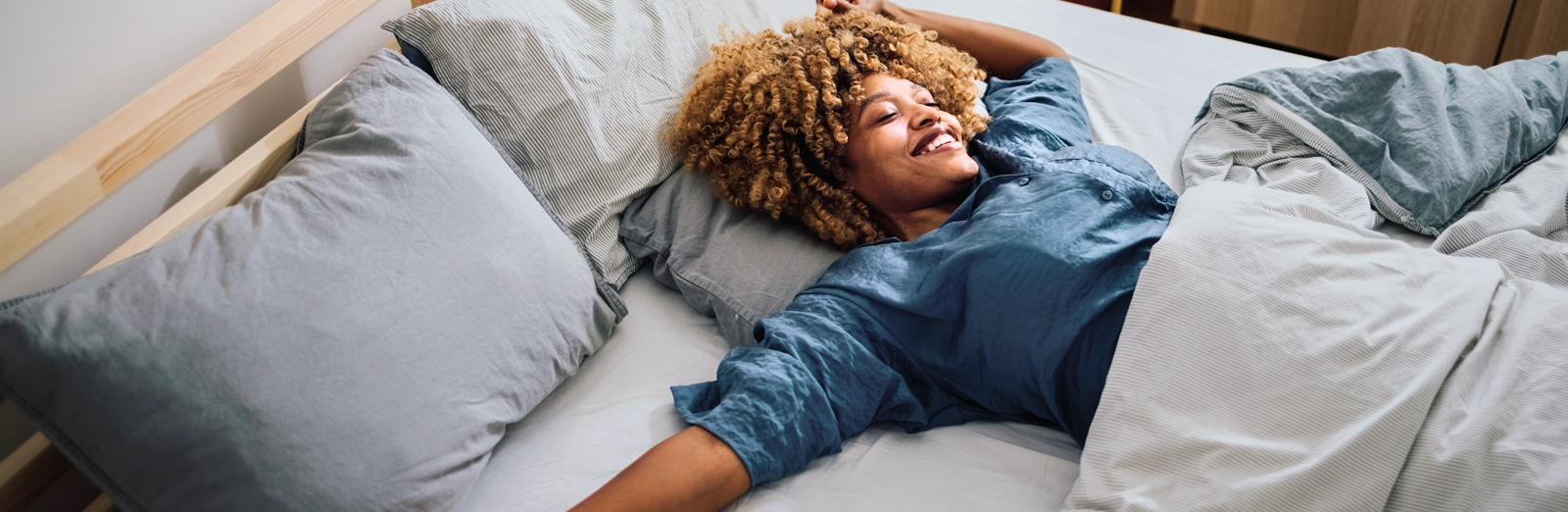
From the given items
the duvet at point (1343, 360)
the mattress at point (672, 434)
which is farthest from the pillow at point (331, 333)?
the duvet at point (1343, 360)

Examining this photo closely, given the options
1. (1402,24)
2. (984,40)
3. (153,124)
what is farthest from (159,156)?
(1402,24)

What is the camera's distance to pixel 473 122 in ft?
3.93

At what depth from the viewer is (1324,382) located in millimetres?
903

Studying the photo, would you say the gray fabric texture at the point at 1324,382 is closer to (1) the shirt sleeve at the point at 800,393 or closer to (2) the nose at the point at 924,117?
(1) the shirt sleeve at the point at 800,393

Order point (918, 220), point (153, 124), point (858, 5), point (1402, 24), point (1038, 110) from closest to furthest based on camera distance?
point (153, 124)
point (918, 220)
point (1038, 110)
point (858, 5)
point (1402, 24)

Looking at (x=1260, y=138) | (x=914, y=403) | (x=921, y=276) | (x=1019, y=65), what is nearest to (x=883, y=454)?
(x=914, y=403)

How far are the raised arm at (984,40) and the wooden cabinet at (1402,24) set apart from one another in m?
1.48

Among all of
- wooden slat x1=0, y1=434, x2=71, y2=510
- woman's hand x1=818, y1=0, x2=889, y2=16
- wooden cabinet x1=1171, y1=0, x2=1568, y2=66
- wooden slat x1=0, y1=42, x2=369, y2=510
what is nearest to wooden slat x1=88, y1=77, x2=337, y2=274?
wooden slat x1=0, y1=42, x2=369, y2=510

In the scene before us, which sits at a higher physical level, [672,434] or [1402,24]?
[672,434]

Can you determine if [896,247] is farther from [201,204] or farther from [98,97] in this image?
[98,97]

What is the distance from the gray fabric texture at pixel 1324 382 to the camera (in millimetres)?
833

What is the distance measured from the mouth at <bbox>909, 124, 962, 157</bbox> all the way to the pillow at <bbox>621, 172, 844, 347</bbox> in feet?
0.58

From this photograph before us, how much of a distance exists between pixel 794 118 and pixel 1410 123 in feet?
2.82

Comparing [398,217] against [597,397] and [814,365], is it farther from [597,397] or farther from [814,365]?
[814,365]
